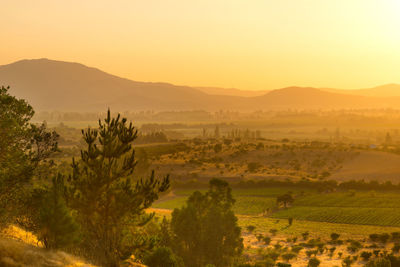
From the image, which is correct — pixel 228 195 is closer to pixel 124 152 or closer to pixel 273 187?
pixel 124 152

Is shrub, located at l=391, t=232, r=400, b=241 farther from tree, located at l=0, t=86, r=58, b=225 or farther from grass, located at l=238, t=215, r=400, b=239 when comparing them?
tree, located at l=0, t=86, r=58, b=225

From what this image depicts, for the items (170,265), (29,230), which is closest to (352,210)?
(170,265)

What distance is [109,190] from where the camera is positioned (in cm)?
2294

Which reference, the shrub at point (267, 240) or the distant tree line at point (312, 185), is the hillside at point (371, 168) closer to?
the distant tree line at point (312, 185)

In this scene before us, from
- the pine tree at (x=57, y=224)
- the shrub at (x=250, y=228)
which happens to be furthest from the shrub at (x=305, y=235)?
the pine tree at (x=57, y=224)

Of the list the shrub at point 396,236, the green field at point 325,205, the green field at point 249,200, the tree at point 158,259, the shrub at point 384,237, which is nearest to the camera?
the tree at point 158,259

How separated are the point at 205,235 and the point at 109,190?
72.9ft

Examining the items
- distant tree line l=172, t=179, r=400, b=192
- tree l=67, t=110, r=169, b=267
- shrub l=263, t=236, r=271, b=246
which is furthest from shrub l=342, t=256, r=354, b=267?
distant tree line l=172, t=179, r=400, b=192

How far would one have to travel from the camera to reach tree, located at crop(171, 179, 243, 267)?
42031mm

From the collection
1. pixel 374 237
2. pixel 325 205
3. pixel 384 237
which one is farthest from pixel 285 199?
pixel 384 237

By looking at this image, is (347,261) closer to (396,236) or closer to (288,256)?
(288,256)

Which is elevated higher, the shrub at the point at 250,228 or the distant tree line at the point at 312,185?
the distant tree line at the point at 312,185

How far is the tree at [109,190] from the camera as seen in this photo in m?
22.4

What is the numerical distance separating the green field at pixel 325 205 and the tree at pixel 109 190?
72.2m
